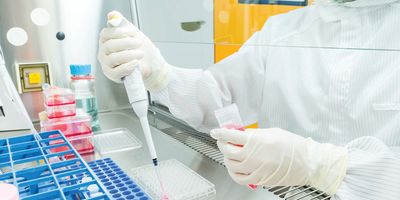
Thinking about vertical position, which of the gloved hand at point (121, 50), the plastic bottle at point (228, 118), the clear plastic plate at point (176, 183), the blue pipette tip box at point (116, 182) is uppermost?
the gloved hand at point (121, 50)

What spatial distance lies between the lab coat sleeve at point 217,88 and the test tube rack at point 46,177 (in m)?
0.56

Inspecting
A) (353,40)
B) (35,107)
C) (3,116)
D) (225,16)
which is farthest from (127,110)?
(353,40)

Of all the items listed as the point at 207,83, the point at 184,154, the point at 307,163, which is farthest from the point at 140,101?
the point at 207,83

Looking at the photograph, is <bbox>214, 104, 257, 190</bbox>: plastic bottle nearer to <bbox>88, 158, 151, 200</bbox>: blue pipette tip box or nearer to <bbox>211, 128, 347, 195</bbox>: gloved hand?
<bbox>211, 128, 347, 195</bbox>: gloved hand

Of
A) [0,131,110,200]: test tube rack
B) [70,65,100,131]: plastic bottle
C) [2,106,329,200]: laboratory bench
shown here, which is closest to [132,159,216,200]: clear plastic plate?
[2,106,329,200]: laboratory bench

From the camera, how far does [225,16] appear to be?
1.34 meters

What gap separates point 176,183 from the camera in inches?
34.7

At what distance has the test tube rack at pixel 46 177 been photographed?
63 cm

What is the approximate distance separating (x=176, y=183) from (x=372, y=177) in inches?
18.9

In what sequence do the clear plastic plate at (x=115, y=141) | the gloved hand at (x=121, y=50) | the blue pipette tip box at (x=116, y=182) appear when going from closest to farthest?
the blue pipette tip box at (x=116, y=182) < the gloved hand at (x=121, y=50) < the clear plastic plate at (x=115, y=141)

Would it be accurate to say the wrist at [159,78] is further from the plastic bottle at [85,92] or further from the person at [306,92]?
the plastic bottle at [85,92]

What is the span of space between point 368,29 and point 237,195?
63cm

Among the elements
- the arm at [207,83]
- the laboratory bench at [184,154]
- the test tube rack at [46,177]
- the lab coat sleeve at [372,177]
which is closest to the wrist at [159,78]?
the arm at [207,83]

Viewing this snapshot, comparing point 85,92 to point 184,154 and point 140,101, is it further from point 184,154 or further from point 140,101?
point 140,101
